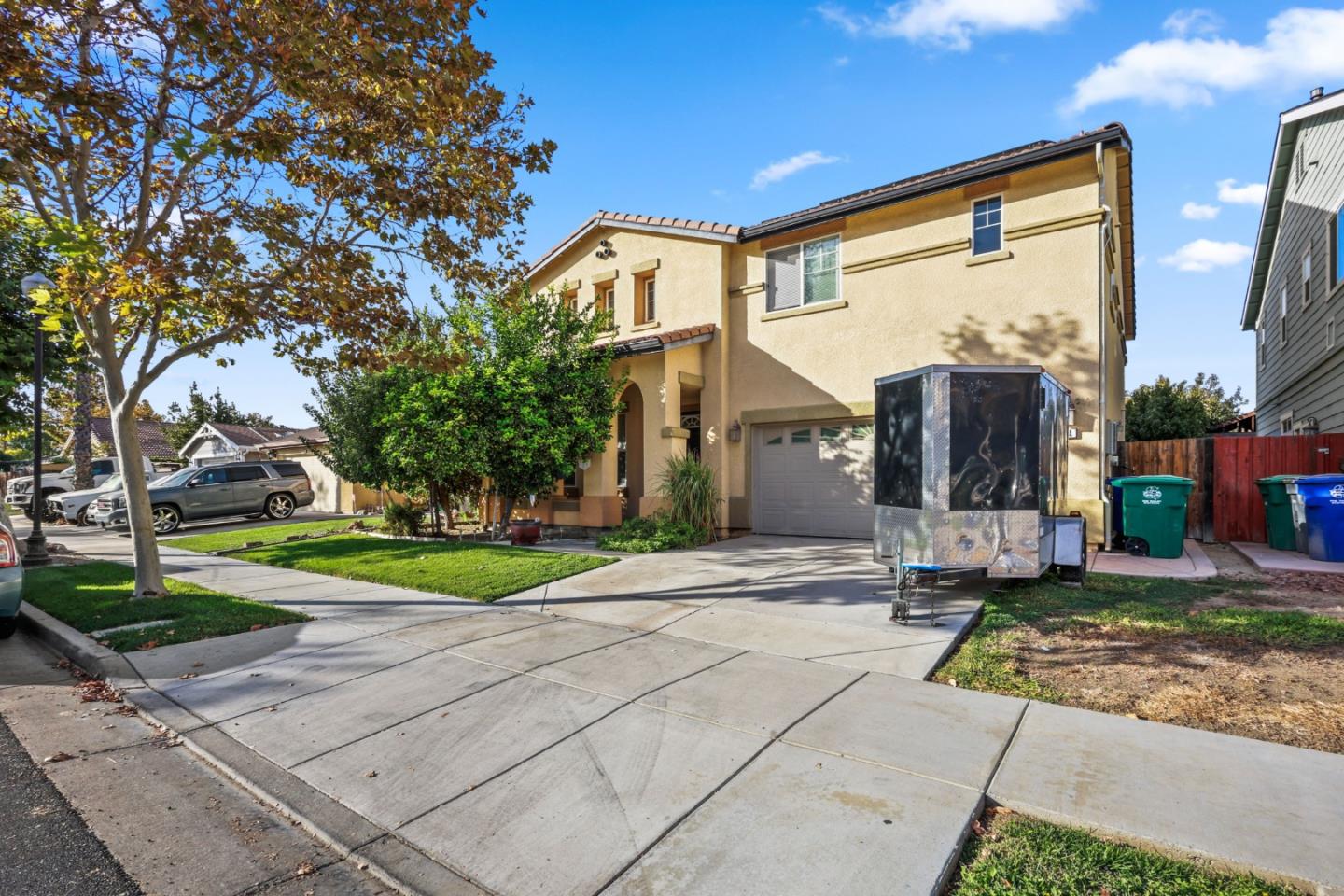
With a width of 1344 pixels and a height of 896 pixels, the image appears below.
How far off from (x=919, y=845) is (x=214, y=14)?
8158 millimetres

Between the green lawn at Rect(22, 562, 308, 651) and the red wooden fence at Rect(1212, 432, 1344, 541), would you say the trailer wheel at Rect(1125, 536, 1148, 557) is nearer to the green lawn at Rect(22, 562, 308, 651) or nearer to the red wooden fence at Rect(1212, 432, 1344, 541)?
the red wooden fence at Rect(1212, 432, 1344, 541)

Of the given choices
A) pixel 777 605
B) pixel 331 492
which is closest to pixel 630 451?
pixel 777 605

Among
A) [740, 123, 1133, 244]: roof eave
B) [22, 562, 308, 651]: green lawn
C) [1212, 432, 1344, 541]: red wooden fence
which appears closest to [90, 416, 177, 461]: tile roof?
[22, 562, 308, 651]: green lawn

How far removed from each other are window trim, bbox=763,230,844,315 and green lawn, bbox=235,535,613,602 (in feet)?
20.6

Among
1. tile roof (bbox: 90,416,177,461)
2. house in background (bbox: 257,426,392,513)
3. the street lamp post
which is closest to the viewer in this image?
the street lamp post

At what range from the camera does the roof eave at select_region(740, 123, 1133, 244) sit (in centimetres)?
947

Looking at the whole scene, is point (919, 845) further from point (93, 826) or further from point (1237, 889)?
point (93, 826)

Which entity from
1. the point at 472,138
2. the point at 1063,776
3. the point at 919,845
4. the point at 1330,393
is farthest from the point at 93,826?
the point at 1330,393

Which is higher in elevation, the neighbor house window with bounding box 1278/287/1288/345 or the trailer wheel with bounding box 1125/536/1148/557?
the neighbor house window with bounding box 1278/287/1288/345

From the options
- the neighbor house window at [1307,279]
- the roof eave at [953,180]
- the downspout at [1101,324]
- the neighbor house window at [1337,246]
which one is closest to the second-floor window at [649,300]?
the roof eave at [953,180]

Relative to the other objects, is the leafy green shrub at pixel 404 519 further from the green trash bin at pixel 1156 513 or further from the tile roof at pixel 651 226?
the green trash bin at pixel 1156 513

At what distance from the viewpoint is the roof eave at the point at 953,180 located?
9.47 m

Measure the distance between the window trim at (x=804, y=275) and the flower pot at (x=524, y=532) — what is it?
613cm

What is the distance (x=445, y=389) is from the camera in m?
11.4
